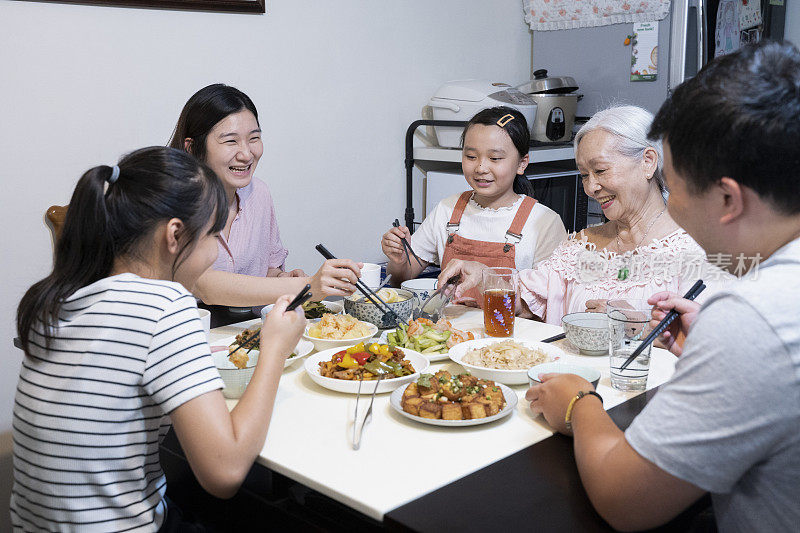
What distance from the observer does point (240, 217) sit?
2.57 meters

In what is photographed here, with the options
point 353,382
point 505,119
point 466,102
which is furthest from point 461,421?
point 466,102

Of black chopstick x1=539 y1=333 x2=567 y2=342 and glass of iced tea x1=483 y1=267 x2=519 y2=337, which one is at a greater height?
glass of iced tea x1=483 y1=267 x2=519 y2=337

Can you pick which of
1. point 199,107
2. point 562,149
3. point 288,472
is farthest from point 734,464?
point 562,149

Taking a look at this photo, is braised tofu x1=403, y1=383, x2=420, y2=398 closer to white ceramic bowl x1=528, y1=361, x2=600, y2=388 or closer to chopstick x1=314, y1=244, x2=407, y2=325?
white ceramic bowl x1=528, y1=361, x2=600, y2=388

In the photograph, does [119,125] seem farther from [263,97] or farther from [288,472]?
[288,472]

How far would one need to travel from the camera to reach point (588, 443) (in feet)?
3.62

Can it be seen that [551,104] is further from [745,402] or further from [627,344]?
[745,402]

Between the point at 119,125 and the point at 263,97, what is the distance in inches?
26.0

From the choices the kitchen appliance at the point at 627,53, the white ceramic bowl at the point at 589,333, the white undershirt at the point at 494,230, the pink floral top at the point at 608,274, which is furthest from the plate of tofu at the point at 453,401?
the kitchen appliance at the point at 627,53

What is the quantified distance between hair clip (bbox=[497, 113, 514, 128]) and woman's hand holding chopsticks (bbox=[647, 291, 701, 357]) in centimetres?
117

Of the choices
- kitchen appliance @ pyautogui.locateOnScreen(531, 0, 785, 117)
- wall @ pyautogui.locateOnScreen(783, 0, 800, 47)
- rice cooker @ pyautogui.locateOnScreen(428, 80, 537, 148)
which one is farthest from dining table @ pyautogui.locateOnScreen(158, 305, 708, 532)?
wall @ pyautogui.locateOnScreen(783, 0, 800, 47)

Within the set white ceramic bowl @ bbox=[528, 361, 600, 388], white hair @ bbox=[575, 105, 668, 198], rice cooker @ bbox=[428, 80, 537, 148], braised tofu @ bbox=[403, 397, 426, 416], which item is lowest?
braised tofu @ bbox=[403, 397, 426, 416]

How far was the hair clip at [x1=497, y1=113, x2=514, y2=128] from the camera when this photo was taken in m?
2.65

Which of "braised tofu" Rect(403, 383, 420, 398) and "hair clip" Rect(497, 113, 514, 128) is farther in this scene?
"hair clip" Rect(497, 113, 514, 128)
